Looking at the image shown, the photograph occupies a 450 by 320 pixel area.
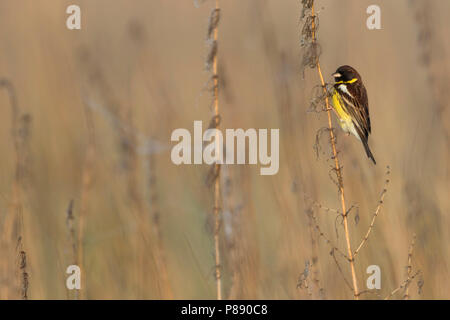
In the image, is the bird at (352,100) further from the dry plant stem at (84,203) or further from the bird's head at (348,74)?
the dry plant stem at (84,203)

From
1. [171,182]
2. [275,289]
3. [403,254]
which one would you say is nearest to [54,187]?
[171,182]

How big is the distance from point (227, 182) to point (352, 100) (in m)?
0.99

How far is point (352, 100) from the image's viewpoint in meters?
4.20

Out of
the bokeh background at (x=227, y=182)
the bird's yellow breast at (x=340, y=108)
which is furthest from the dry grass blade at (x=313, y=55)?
the bird's yellow breast at (x=340, y=108)

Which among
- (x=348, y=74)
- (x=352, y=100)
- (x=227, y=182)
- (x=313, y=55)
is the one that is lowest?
(x=227, y=182)

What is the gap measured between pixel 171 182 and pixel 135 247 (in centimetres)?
211

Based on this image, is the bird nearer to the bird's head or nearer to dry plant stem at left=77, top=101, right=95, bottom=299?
the bird's head

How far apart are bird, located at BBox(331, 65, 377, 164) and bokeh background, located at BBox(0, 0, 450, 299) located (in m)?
0.15

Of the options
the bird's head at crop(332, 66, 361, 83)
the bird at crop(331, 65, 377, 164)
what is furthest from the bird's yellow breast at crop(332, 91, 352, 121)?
the bird's head at crop(332, 66, 361, 83)

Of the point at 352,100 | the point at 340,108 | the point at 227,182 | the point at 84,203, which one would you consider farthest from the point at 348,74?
the point at 84,203

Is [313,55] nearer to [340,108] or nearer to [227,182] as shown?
[227,182]

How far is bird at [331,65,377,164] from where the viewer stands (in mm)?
4156

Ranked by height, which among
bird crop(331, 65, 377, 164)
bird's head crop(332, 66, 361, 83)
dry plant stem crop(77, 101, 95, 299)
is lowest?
dry plant stem crop(77, 101, 95, 299)
